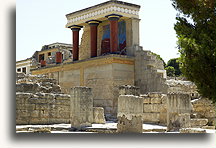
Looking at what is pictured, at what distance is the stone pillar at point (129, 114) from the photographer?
11367 millimetres

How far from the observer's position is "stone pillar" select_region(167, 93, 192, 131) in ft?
40.9

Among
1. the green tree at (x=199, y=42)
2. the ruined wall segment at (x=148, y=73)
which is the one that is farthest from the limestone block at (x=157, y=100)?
the green tree at (x=199, y=42)

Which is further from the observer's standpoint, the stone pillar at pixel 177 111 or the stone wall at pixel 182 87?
the stone wall at pixel 182 87

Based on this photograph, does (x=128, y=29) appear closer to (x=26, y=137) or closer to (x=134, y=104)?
(x=134, y=104)

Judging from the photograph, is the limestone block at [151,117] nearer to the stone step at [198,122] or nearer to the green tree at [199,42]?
the stone step at [198,122]

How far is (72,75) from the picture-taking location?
71.2ft

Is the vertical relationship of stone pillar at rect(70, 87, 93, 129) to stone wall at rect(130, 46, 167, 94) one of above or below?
below

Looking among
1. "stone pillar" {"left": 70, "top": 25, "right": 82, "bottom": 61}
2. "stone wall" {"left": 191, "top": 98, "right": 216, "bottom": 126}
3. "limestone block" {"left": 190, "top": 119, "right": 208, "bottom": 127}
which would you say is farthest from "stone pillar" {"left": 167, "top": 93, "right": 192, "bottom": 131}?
"stone pillar" {"left": 70, "top": 25, "right": 82, "bottom": 61}

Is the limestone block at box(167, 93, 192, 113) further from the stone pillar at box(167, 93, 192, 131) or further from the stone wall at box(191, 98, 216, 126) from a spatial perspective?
the stone wall at box(191, 98, 216, 126)

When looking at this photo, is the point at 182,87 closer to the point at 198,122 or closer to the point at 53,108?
the point at 198,122

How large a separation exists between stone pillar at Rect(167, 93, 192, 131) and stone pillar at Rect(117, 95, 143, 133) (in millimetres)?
1541

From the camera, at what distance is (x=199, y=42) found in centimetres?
813

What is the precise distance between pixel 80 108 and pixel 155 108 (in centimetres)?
372

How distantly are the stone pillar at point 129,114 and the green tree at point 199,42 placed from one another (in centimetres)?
310
